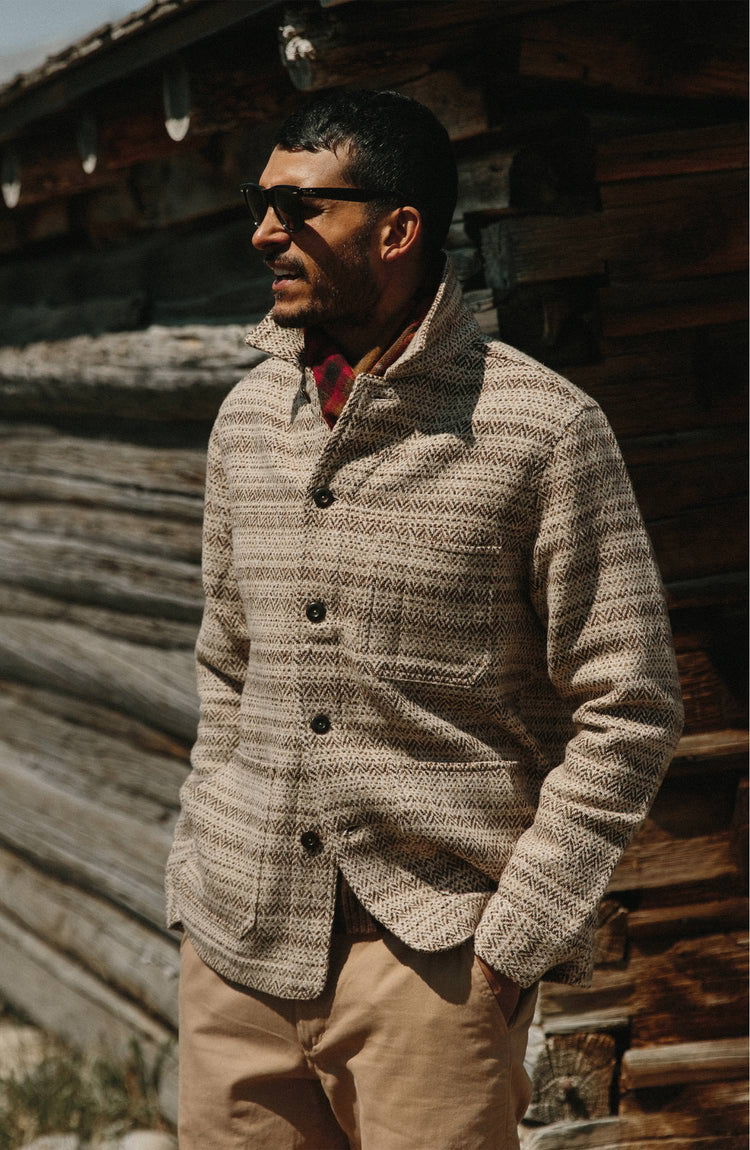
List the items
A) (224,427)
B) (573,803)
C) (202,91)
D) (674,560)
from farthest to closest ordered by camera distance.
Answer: (202,91) → (674,560) → (224,427) → (573,803)

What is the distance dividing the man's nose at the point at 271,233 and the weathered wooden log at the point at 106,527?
193cm

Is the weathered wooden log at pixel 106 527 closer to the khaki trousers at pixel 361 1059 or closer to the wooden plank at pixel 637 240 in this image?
the wooden plank at pixel 637 240

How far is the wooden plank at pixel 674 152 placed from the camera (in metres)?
2.73

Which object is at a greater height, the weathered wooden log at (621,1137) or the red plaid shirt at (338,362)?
the red plaid shirt at (338,362)

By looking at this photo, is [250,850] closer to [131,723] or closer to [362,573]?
[362,573]

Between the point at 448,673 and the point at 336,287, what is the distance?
0.58 meters

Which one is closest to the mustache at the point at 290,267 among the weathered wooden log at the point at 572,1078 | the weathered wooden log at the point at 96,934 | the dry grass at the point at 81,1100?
the weathered wooden log at the point at 572,1078

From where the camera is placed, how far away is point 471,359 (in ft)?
6.27

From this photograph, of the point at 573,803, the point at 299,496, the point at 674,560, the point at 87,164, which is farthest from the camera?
the point at 87,164

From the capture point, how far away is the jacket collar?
185 cm

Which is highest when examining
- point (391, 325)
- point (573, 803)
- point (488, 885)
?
point (391, 325)

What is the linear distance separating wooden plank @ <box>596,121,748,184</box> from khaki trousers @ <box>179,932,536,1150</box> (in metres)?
1.72

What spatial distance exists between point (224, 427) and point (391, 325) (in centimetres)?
36

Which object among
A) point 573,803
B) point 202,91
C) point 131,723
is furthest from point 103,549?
point 573,803
